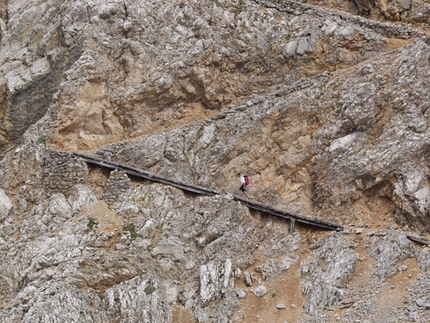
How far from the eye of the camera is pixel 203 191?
70.5 feet

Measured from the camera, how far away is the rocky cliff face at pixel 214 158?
60.3 ft

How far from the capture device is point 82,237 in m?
19.4

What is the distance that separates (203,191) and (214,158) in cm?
200

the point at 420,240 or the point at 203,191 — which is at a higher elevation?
the point at 203,191

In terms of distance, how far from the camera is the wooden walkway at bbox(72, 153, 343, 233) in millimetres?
20719

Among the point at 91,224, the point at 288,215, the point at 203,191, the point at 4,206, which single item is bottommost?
the point at 288,215

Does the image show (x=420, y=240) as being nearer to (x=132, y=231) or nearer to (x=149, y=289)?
(x=149, y=289)

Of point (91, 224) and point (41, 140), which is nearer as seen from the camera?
point (91, 224)

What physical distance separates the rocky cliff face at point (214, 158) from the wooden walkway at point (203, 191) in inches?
11.7

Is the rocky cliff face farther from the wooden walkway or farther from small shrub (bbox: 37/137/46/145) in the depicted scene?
the wooden walkway

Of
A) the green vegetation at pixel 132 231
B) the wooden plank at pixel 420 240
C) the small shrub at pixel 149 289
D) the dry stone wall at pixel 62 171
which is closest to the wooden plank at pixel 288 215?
the wooden plank at pixel 420 240

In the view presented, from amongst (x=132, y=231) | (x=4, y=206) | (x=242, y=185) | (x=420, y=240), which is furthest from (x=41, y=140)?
(x=420, y=240)

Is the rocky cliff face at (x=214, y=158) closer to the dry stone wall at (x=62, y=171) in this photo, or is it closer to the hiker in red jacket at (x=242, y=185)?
the dry stone wall at (x=62, y=171)

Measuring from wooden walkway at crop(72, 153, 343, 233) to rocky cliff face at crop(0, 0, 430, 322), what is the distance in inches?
11.7
